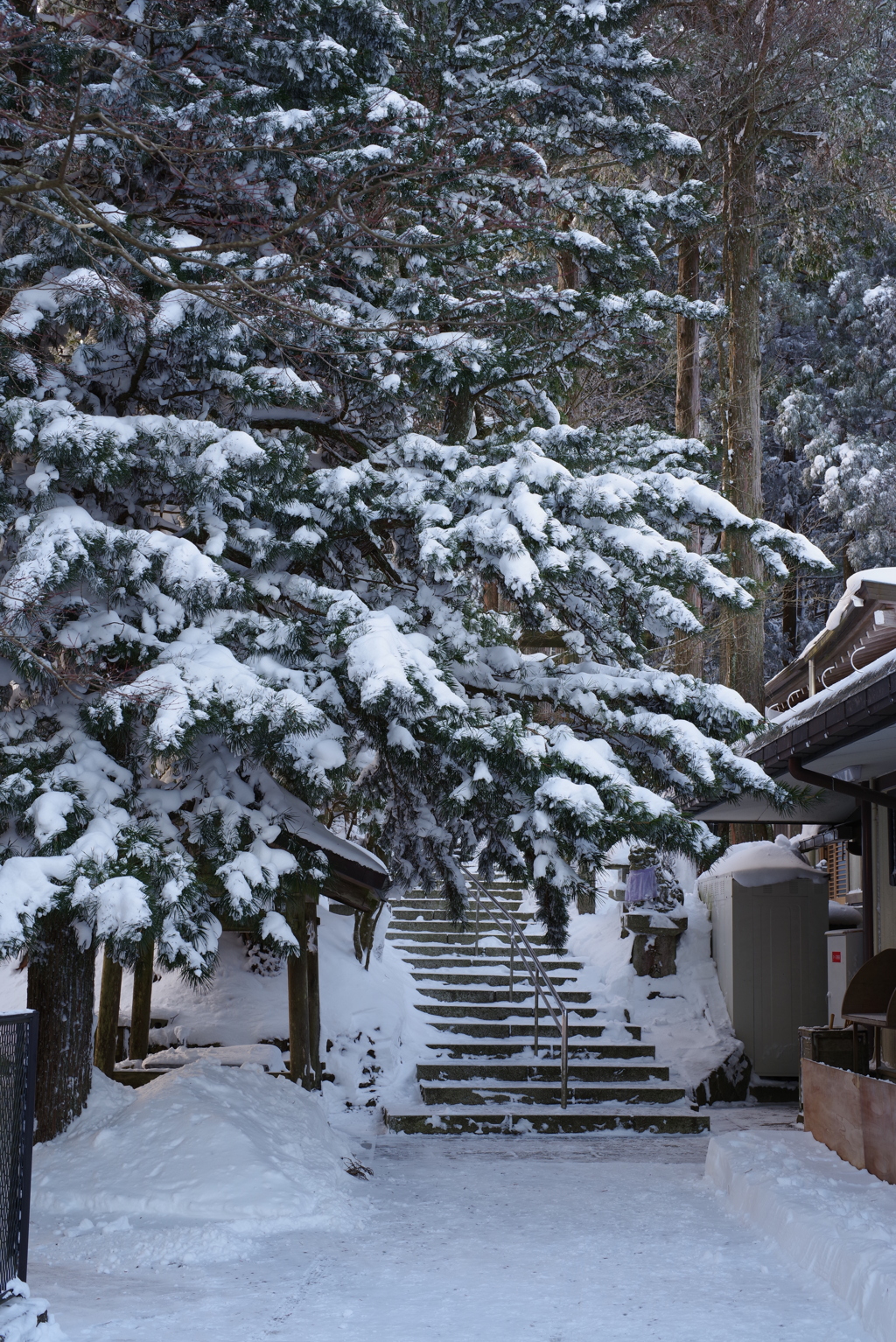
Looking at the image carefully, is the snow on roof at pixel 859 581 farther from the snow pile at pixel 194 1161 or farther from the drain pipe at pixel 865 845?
the snow pile at pixel 194 1161

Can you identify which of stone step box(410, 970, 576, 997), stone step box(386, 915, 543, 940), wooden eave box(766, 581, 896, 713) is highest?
wooden eave box(766, 581, 896, 713)

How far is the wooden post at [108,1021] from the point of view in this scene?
1090 centimetres

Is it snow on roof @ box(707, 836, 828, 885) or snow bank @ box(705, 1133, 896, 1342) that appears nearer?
snow bank @ box(705, 1133, 896, 1342)

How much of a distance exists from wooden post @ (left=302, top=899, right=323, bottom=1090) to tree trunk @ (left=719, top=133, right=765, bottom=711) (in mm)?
7878

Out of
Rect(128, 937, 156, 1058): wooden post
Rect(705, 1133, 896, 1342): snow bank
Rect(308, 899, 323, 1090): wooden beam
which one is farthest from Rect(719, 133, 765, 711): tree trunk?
Rect(705, 1133, 896, 1342): snow bank

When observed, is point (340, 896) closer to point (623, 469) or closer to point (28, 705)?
point (28, 705)

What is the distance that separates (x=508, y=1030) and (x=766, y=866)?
11.5 ft

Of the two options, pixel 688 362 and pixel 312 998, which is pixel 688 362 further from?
pixel 312 998

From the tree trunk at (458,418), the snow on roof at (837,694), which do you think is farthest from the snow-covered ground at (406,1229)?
the tree trunk at (458,418)

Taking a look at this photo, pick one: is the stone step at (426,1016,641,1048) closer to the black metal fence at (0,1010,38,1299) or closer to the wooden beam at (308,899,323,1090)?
the wooden beam at (308,899,323,1090)

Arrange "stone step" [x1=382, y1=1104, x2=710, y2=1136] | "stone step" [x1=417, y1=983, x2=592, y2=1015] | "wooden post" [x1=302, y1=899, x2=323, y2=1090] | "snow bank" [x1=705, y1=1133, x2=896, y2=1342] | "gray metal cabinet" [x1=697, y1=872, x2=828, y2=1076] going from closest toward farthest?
"snow bank" [x1=705, y1=1133, x2=896, y2=1342] < "wooden post" [x1=302, y1=899, x2=323, y2=1090] < "stone step" [x1=382, y1=1104, x2=710, y2=1136] < "gray metal cabinet" [x1=697, y1=872, x2=828, y2=1076] < "stone step" [x1=417, y1=983, x2=592, y2=1015]

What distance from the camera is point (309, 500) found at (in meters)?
7.82

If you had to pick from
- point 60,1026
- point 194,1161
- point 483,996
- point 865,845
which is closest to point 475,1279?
point 194,1161

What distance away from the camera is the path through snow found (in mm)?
5078
